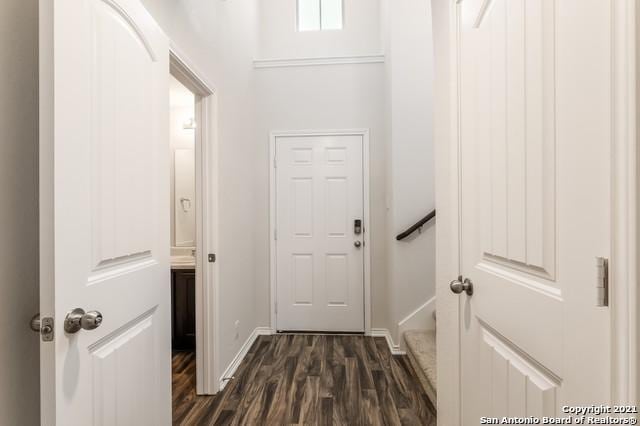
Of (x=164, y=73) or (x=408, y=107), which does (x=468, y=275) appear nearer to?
(x=164, y=73)

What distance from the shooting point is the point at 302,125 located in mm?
3352

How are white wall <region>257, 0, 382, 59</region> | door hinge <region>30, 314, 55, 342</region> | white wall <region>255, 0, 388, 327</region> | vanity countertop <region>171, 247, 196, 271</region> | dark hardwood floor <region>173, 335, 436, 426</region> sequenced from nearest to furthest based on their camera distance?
1. door hinge <region>30, 314, 55, 342</region>
2. dark hardwood floor <region>173, 335, 436, 426</region>
3. vanity countertop <region>171, 247, 196, 271</region>
4. white wall <region>255, 0, 388, 327</region>
5. white wall <region>257, 0, 382, 59</region>

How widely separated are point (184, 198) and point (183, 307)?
47.3 inches

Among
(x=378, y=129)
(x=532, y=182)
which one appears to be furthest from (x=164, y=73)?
(x=378, y=129)

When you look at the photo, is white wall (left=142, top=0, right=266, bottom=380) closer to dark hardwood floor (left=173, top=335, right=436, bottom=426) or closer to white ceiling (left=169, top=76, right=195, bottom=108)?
dark hardwood floor (left=173, top=335, right=436, bottom=426)

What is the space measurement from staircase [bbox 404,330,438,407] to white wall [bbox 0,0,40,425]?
1787 millimetres

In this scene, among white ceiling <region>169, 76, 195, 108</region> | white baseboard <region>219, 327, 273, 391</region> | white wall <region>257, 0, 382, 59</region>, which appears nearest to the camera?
white baseboard <region>219, 327, 273, 391</region>

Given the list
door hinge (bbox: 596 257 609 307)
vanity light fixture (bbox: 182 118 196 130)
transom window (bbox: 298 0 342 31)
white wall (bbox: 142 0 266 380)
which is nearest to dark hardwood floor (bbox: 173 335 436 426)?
white wall (bbox: 142 0 266 380)

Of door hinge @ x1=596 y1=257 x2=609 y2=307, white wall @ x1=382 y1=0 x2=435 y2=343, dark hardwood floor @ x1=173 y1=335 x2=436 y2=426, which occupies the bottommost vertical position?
dark hardwood floor @ x1=173 y1=335 x2=436 y2=426

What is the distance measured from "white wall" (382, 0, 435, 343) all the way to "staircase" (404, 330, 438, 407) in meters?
0.22

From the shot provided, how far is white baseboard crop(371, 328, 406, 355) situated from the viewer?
109 inches

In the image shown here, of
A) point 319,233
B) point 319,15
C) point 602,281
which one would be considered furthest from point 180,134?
point 602,281

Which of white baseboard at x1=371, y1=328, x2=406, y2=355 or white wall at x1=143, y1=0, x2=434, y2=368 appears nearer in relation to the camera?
white wall at x1=143, y1=0, x2=434, y2=368

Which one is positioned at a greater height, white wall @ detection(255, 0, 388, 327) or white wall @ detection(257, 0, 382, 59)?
white wall @ detection(257, 0, 382, 59)
